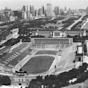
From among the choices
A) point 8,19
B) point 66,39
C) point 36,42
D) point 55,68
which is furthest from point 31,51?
point 8,19

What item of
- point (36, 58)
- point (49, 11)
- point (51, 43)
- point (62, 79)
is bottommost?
point (49, 11)

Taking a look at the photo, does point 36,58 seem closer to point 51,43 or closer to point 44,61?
point 44,61

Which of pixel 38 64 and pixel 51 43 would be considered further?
pixel 51 43

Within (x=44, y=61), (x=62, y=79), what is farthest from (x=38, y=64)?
(x=62, y=79)

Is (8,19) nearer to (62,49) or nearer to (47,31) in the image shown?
(47,31)

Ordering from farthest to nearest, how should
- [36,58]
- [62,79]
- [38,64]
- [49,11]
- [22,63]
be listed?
[49,11], [36,58], [22,63], [38,64], [62,79]

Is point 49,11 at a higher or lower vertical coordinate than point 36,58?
lower
